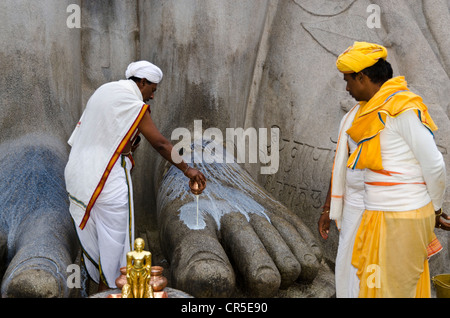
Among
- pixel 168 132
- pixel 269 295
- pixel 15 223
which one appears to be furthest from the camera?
pixel 168 132

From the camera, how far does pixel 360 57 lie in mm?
2051

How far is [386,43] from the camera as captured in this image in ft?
11.0

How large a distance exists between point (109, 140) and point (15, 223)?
0.50m

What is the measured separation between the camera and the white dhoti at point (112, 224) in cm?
236

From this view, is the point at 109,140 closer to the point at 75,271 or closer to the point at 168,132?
the point at 75,271

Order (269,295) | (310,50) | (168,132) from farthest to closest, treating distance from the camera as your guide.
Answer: (310,50)
(168,132)
(269,295)

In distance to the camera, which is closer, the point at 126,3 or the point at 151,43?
the point at 151,43

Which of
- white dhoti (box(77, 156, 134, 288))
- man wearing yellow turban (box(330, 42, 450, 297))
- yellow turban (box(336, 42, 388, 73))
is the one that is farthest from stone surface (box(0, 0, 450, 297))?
yellow turban (box(336, 42, 388, 73))

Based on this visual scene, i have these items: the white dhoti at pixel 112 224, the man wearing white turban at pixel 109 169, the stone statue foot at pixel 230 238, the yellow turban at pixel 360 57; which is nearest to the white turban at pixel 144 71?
the man wearing white turban at pixel 109 169

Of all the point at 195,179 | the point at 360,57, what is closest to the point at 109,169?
the point at 195,179

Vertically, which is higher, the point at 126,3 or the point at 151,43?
the point at 126,3

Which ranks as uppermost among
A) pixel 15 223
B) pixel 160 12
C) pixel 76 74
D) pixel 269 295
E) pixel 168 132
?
pixel 160 12

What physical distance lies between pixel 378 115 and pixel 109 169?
995 mm

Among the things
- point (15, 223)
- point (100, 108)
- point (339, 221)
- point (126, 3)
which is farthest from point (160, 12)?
point (339, 221)
